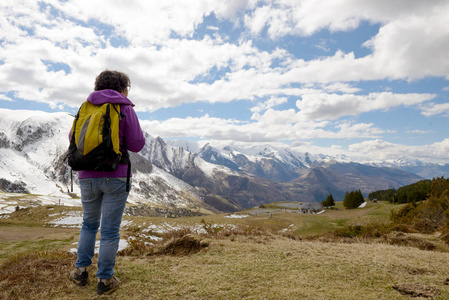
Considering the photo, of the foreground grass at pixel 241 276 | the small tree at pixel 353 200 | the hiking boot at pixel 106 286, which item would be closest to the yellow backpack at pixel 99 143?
the hiking boot at pixel 106 286

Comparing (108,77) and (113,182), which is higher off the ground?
(108,77)

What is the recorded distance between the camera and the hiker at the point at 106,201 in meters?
4.49

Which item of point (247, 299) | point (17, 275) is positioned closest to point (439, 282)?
point (247, 299)

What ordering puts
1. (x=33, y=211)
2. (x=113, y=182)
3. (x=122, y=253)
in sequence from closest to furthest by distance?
(x=113, y=182) → (x=122, y=253) → (x=33, y=211)

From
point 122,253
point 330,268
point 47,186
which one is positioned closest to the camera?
point 330,268

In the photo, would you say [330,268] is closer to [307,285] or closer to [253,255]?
[307,285]

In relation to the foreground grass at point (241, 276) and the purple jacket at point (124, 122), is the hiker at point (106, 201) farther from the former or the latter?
the foreground grass at point (241, 276)

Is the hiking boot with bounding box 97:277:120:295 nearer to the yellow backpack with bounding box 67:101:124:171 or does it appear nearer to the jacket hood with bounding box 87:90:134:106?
the yellow backpack with bounding box 67:101:124:171

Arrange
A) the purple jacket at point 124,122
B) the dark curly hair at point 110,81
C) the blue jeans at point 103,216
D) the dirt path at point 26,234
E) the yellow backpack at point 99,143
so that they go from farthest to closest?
1. the dirt path at point 26,234
2. the dark curly hair at point 110,81
3. the purple jacket at point 124,122
4. the blue jeans at point 103,216
5. the yellow backpack at point 99,143

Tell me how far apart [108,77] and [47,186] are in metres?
218

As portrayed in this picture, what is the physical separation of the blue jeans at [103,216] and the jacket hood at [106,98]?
1.50 metres

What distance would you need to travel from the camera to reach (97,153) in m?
4.33

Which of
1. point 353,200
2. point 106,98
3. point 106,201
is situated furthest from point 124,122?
point 353,200

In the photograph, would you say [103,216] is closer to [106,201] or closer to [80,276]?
[106,201]
